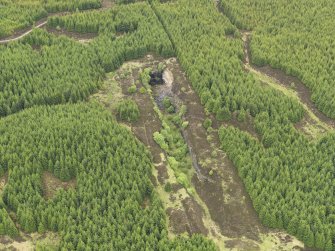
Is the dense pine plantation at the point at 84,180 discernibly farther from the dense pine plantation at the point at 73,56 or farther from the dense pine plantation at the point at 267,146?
the dense pine plantation at the point at 267,146

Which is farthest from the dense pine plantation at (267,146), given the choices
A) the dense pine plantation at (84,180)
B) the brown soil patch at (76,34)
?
the brown soil patch at (76,34)

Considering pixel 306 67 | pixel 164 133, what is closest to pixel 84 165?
pixel 164 133

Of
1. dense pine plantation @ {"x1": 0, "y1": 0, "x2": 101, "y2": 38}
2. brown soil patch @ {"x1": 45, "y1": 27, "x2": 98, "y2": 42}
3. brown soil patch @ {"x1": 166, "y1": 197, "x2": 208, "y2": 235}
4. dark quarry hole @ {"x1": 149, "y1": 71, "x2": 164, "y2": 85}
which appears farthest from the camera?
dense pine plantation @ {"x1": 0, "y1": 0, "x2": 101, "y2": 38}

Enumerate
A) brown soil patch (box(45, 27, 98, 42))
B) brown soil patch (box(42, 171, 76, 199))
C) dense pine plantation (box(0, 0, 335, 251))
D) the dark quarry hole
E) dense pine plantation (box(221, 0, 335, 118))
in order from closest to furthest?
dense pine plantation (box(0, 0, 335, 251))
brown soil patch (box(42, 171, 76, 199))
dense pine plantation (box(221, 0, 335, 118))
the dark quarry hole
brown soil patch (box(45, 27, 98, 42))

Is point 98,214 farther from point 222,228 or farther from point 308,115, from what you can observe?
point 308,115

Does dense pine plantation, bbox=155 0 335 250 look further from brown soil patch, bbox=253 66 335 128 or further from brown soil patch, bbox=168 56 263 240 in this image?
brown soil patch, bbox=253 66 335 128

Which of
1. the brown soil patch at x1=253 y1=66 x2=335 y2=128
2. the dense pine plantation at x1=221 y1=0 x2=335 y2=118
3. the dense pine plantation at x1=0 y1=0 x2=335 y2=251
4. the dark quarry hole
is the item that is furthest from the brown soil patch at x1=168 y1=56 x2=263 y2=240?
the dense pine plantation at x1=221 y1=0 x2=335 y2=118
